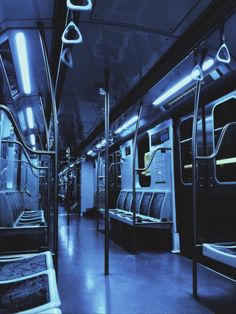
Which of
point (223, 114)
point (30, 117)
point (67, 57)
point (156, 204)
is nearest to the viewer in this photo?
point (67, 57)

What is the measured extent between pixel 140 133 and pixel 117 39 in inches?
165

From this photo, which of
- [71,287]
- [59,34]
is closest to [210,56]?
[59,34]

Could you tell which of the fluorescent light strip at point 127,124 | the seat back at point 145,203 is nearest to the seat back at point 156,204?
the seat back at point 145,203

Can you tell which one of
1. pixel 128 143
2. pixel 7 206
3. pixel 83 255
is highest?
pixel 128 143

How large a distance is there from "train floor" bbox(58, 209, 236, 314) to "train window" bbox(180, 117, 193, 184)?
4.56 ft

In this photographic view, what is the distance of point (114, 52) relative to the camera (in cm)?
339

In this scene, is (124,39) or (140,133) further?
(140,133)

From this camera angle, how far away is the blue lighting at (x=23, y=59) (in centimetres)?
305

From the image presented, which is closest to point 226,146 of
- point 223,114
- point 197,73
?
point 223,114

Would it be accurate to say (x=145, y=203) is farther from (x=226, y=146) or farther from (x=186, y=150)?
(x=226, y=146)

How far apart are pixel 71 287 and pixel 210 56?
3.12 m

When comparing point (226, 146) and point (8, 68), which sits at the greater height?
point (8, 68)

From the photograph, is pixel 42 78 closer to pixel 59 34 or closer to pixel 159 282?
pixel 59 34

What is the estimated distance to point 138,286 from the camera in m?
3.38
